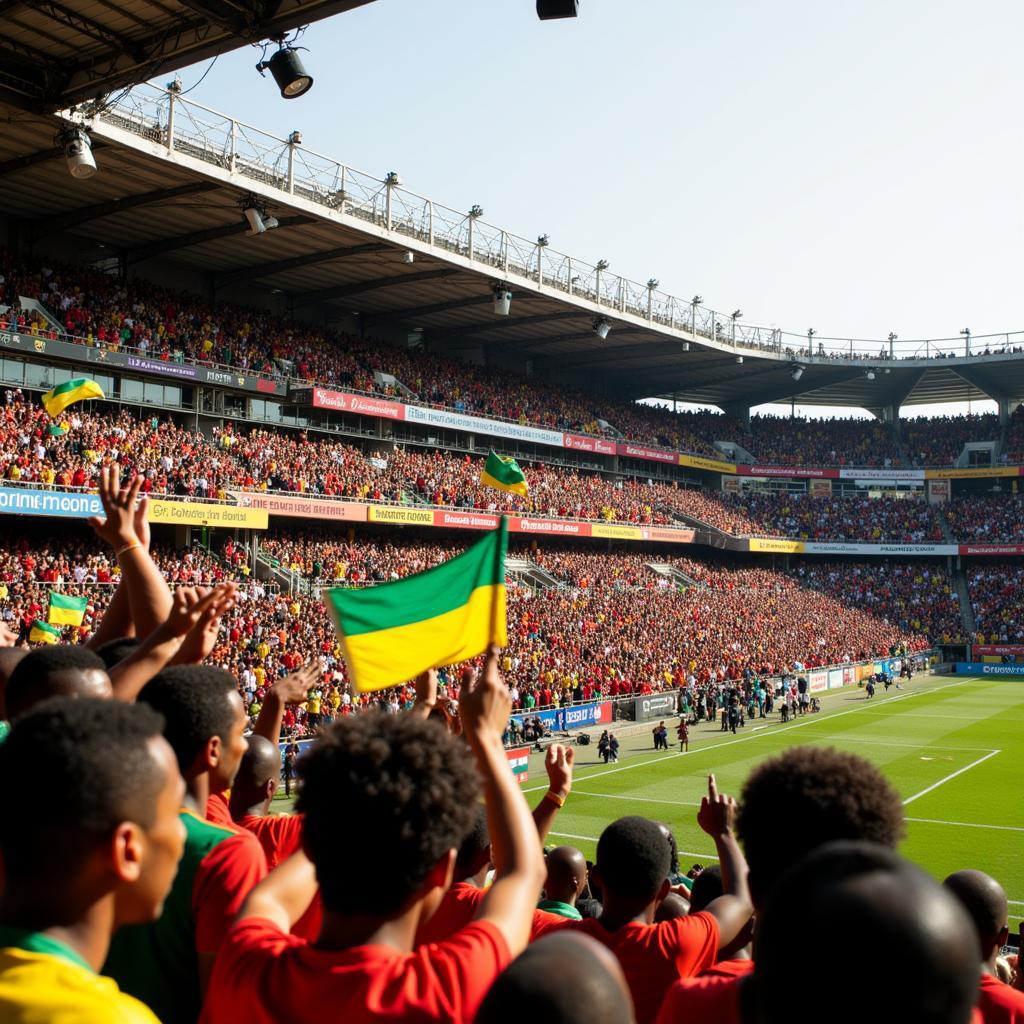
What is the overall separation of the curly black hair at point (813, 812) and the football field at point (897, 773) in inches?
567

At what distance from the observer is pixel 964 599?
62.0 m

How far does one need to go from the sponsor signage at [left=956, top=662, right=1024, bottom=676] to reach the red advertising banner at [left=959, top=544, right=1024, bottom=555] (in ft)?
30.6

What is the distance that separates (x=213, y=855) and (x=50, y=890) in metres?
0.95

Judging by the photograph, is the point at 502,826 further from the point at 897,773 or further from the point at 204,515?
the point at 204,515

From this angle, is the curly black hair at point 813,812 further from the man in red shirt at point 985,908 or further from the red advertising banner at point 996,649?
the red advertising banner at point 996,649

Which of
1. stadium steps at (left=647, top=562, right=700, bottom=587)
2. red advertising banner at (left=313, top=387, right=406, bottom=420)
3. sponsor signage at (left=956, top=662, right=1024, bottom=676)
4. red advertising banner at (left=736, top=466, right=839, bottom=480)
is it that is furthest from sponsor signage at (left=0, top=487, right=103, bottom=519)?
red advertising banner at (left=736, top=466, right=839, bottom=480)

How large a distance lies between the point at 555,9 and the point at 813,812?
40.6 ft

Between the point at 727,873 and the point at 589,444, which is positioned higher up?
the point at 589,444

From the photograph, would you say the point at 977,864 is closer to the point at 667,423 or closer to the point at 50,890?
the point at 50,890

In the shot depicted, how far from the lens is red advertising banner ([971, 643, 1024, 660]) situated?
2215 inches

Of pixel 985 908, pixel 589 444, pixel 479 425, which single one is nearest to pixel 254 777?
pixel 985 908

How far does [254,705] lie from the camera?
23609 millimetres

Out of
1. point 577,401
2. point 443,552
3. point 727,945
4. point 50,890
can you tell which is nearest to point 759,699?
point 443,552

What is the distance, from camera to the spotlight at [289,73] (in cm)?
1547
